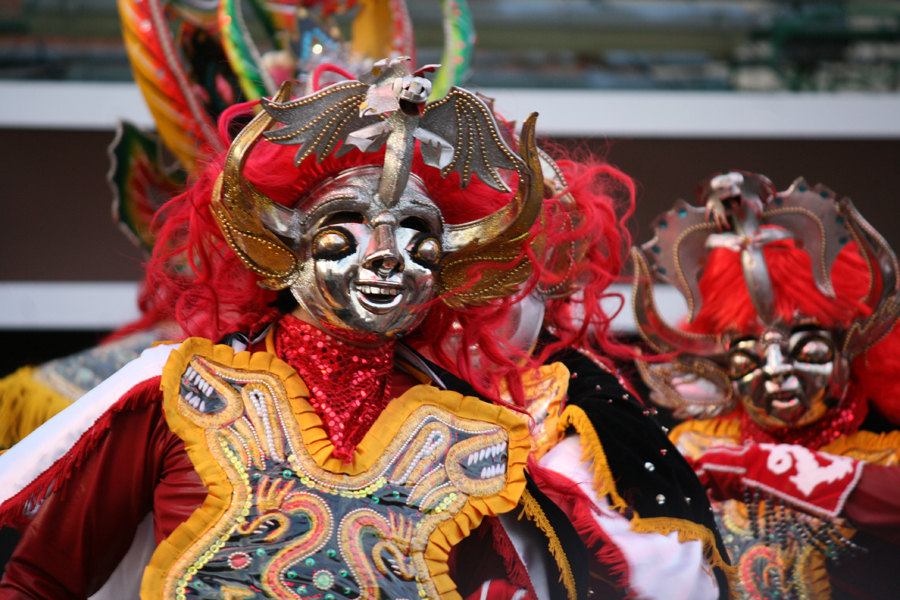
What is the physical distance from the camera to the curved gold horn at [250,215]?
3.59 ft

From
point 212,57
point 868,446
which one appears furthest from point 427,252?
point 212,57

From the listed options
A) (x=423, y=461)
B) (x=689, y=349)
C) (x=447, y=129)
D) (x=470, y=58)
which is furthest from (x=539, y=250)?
(x=470, y=58)

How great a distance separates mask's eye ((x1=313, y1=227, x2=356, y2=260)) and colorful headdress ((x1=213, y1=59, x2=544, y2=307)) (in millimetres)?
55

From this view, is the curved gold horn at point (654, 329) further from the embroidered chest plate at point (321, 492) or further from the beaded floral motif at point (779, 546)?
the embroidered chest plate at point (321, 492)

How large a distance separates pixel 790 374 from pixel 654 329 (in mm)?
312

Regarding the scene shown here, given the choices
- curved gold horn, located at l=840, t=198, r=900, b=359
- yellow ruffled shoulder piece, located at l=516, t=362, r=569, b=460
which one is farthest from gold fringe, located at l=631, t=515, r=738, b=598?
curved gold horn, located at l=840, t=198, r=900, b=359

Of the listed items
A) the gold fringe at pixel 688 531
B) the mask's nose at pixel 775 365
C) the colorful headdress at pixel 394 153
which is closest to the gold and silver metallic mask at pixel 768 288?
the mask's nose at pixel 775 365

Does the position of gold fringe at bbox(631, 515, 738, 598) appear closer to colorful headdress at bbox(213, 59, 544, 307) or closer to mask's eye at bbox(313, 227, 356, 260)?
colorful headdress at bbox(213, 59, 544, 307)

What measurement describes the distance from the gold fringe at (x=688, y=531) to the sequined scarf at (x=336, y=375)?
19.3 inches

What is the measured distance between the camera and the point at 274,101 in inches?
43.3

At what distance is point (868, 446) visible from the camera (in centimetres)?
205

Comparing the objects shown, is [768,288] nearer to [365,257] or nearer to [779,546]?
[779,546]

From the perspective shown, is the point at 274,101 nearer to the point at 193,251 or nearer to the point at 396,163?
the point at 396,163

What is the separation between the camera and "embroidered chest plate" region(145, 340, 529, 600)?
41.6 inches
